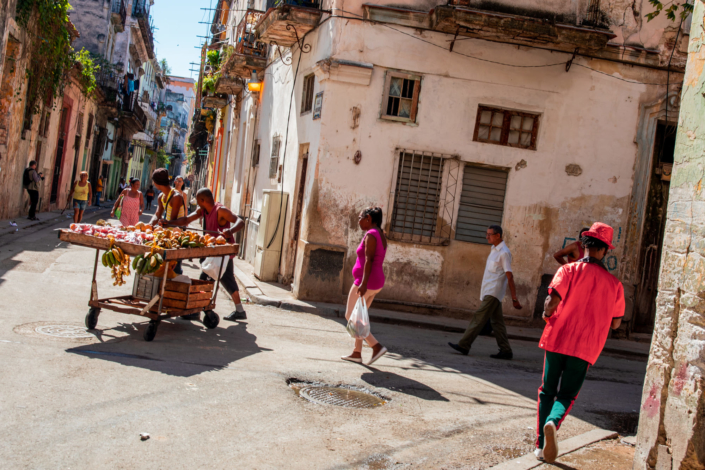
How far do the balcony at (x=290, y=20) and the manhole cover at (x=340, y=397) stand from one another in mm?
7881

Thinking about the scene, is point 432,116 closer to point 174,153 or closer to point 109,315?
point 109,315

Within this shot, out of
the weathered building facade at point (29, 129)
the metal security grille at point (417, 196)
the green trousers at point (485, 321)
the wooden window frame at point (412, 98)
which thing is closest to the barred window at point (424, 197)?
the metal security grille at point (417, 196)

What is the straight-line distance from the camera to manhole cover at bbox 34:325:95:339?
20.7 ft

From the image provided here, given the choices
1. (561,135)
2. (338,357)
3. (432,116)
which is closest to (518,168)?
(561,135)

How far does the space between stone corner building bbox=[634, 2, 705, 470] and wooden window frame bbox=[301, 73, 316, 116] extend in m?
8.68

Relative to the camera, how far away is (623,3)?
1144 centimetres

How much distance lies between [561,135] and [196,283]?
716cm

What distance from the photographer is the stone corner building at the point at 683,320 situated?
12.4 feet

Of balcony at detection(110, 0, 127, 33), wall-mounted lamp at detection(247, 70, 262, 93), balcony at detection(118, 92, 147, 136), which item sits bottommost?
wall-mounted lamp at detection(247, 70, 262, 93)

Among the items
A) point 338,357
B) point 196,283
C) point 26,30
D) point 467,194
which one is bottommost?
point 338,357

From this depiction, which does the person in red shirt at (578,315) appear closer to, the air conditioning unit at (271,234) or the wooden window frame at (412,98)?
the wooden window frame at (412,98)

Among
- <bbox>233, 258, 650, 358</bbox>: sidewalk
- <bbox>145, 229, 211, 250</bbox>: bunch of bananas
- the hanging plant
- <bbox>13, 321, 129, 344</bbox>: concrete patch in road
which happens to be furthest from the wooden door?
<bbox>13, 321, 129, 344</bbox>: concrete patch in road

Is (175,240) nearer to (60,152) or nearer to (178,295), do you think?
(178,295)

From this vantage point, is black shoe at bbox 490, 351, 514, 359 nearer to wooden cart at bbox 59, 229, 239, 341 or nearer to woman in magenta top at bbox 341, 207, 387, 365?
woman in magenta top at bbox 341, 207, 387, 365
